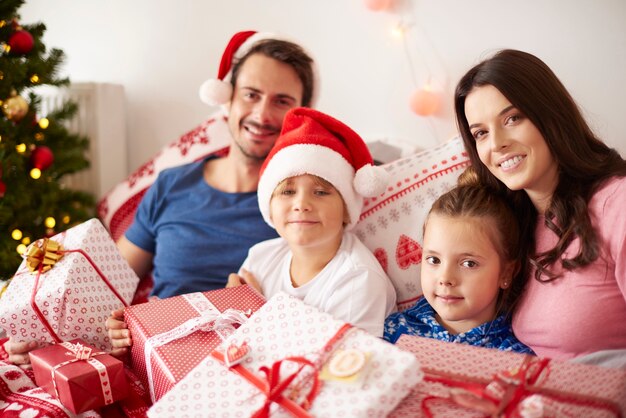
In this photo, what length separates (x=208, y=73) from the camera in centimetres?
290

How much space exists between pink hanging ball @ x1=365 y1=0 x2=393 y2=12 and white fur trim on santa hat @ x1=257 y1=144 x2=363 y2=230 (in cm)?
91

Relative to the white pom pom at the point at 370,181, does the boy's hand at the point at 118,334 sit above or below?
below

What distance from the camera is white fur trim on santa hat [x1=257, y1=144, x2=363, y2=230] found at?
1.66 metres

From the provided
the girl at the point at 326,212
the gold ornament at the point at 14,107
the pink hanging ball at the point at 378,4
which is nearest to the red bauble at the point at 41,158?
the gold ornament at the point at 14,107

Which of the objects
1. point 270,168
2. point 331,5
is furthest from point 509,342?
point 331,5

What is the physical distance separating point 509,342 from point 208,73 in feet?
6.82

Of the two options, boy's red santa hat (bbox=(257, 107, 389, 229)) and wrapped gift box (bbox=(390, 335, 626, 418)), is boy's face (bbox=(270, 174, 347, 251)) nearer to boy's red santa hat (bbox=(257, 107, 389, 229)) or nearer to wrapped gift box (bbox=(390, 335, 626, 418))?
boy's red santa hat (bbox=(257, 107, 389, 229))

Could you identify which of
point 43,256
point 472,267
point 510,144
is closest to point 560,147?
point 510,144

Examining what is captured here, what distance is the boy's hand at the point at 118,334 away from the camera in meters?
1.63

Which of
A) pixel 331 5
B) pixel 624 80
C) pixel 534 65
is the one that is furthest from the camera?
pixel 331 5

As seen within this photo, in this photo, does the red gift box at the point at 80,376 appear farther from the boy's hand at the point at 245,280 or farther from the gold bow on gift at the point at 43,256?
the boy's hand at the point at 245,280

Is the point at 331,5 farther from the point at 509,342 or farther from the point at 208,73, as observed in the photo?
the point at 509,342

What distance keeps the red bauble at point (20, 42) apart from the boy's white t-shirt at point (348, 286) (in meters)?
1.35

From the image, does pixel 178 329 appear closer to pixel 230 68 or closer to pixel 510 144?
pixel 510 144
